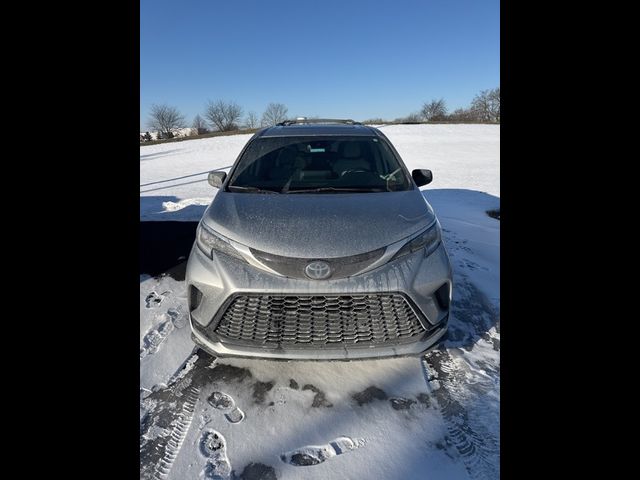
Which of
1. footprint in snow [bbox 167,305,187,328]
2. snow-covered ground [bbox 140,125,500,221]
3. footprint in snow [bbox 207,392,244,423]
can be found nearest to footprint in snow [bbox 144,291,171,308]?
footprint in snow [bbox 167,305,187,328]

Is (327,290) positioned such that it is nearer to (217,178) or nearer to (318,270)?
(318,270)

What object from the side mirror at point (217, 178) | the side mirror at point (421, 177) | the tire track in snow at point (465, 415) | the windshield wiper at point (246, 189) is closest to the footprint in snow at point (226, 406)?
the tire track in snow at point (465, 415)

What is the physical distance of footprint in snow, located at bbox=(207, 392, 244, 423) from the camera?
1.83 metres

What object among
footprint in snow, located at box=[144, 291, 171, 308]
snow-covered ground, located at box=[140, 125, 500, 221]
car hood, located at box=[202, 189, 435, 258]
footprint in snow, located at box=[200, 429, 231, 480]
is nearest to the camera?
footprint in snow, located at box=[200, 429, 231, 480]

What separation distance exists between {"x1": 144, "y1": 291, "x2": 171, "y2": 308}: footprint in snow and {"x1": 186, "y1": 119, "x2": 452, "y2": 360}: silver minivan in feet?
3.89

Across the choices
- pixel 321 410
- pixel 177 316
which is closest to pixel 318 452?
pixel 321 410

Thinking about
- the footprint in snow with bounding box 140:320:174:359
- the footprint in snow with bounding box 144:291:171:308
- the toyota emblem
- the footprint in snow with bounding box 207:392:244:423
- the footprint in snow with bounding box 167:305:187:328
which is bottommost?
the footprint in snow with bounding box 207:392:244:423

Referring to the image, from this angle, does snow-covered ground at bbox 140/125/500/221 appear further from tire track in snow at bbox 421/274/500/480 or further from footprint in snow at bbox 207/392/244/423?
tire track in snow at bbox 421/274/500/480

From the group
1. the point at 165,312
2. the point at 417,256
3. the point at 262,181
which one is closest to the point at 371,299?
the point at 417,256

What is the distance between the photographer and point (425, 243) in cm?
207

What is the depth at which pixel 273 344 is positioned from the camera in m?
1.81

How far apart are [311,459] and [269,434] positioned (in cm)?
27

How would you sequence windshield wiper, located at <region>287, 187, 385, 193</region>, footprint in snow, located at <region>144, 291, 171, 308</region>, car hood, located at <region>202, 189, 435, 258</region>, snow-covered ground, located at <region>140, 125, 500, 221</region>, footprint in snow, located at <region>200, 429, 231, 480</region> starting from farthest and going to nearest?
snow-covered ground, located at <region>140, 125, 500, 221</region>
footprint in snow, located at <region>144, 291, 171, 308</region>
windshield wiper, located at <region>287, 187, 385, 193</region>
car hood, located at <region>202, 189, 435, 258</region>
footprint in snow, located at <region>200, 429, 231, 480</region>

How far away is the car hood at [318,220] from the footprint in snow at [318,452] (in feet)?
3.17
